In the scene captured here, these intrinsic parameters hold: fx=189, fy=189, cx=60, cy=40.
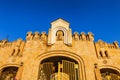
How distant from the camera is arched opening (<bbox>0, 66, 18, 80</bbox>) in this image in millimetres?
16953

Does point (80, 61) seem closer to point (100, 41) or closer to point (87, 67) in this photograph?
point (87, 67)

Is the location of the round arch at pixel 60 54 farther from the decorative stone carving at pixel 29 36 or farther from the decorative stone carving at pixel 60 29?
the decorative stone carving at pixel 29 36

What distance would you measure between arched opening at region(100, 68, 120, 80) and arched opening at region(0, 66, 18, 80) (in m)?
8.10

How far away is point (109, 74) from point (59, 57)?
4.94 meters

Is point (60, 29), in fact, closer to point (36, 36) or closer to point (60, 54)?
point (36, 36)

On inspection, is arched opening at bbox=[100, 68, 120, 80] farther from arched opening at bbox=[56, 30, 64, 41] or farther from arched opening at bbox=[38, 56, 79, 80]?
arched opening at bbox=[56, 30, 64, 41]

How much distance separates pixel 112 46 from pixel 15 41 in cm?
996

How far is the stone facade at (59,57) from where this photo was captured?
15.7 metres

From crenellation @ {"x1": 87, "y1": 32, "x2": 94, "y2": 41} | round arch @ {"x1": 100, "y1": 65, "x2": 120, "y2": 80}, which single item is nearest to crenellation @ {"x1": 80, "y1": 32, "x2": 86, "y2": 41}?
crenellation @ {"x1": 87, "y1": 32, "x2": 94, "y2": 41}

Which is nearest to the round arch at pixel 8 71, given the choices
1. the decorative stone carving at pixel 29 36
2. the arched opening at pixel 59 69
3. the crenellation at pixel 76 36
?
the arched opening at pixel 59 69

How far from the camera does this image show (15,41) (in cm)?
1934

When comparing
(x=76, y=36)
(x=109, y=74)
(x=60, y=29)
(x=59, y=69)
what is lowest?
(x=59, y=69)

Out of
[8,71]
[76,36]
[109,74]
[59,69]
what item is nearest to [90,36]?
[76,36]

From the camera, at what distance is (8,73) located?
17359 millimetres
